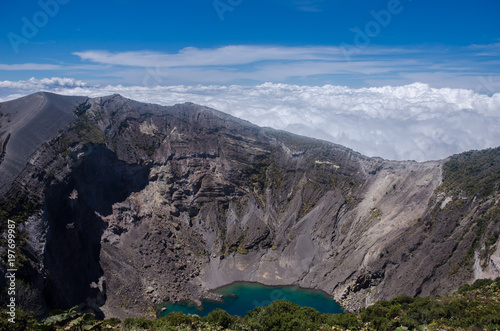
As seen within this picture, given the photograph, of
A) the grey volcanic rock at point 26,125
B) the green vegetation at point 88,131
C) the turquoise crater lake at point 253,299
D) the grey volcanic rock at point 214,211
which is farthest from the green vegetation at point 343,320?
the green vegetation at point 88,131

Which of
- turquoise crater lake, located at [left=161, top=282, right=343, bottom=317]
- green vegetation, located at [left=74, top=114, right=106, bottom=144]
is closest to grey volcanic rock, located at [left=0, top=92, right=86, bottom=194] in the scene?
green vegetation, located at [left=74, top=114, right=106, bottom=144]

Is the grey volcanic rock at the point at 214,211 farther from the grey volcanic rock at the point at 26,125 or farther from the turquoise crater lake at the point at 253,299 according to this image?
the turquoise crater lake at the point at 253,299

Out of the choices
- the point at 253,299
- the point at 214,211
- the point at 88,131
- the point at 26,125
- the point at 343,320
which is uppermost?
the point at 88,131

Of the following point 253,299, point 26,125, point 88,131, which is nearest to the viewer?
point 26,125

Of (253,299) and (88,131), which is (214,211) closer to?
(253,299)

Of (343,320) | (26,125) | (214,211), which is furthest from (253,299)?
(26,125)

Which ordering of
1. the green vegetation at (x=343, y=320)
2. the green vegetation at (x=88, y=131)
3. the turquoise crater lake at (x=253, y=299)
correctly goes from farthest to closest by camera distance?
the green vegetation at (x=88, y=131) → the turquoise crater lake at (x=253, y=299) → the green vegetation at (x=343, y=320)

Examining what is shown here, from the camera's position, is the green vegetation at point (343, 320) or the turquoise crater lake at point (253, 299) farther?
the turquoise crater lake at point (253, 299)
